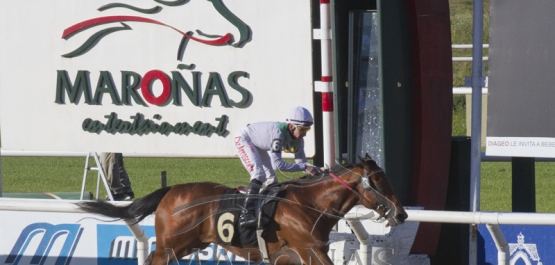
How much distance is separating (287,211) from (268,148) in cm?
45

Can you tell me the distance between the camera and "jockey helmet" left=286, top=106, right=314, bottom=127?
5938mm

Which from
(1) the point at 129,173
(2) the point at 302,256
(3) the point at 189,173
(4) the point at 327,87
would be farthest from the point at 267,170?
Answer: (1) the point at 129,173

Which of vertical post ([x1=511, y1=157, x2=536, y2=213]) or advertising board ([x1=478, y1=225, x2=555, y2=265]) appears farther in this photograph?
vertical post ([x1=511, y1=157, x2=536, y2=213])

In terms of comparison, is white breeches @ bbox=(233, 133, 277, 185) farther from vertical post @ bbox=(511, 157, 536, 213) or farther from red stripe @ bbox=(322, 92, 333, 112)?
vertical post @ bbox=(511, 157, 536, 213)

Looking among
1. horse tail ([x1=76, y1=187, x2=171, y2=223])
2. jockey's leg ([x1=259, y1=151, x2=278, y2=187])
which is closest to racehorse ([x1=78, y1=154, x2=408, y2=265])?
horse tail ([x1=76, y1=187, x2=171, y2=223])

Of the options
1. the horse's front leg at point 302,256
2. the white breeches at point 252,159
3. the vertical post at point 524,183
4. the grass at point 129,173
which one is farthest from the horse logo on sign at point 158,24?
the grass at point 129,173

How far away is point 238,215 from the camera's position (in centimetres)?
592

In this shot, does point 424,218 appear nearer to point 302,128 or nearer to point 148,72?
point 302,128

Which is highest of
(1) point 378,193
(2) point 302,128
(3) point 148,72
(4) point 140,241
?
(3) point 148,72

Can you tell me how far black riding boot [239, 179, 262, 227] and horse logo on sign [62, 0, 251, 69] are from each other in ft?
3.30

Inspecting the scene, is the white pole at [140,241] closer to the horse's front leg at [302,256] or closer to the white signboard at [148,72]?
the horse's front leg at [302,256]

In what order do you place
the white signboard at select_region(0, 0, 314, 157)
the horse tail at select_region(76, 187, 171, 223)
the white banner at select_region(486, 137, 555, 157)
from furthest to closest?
1. the white signboard at select_region(0, 0, 314, 157)
2. the horse tail at select_region(76, 187, 171, 223)
3. the white banner at select_region(486, 137, 555, 157)

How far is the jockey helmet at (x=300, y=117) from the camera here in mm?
5938

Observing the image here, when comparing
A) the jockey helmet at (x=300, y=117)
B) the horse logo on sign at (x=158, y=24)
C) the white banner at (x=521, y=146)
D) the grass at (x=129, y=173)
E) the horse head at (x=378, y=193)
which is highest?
the horse logo on sign at (x=158, y=24)
